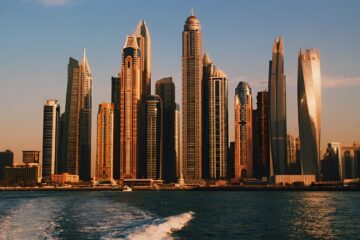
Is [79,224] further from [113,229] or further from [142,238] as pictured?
[142,238]

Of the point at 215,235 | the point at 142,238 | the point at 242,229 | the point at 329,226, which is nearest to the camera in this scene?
the point at 142,238

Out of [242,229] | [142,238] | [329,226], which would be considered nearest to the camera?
[142,238]

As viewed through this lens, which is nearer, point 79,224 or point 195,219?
point 79,224

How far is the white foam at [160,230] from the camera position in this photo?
187ft

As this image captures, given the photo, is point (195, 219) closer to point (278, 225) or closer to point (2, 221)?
point (278, 225)

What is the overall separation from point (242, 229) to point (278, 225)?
26.0 ft

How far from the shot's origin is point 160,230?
6259cm

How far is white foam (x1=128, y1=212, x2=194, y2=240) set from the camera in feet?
187

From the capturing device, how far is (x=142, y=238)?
183 feet

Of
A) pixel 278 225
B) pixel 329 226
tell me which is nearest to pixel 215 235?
pixel 278 225

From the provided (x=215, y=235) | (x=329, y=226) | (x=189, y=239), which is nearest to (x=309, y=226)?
(x=329, y=226)

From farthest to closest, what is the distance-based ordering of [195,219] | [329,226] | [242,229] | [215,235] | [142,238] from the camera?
1. [195,219]
2. [329,226]
3. [242,229]
4. [215,235]
5. [142,238]

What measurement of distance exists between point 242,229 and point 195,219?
15673mm

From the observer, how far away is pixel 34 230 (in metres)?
61.9
